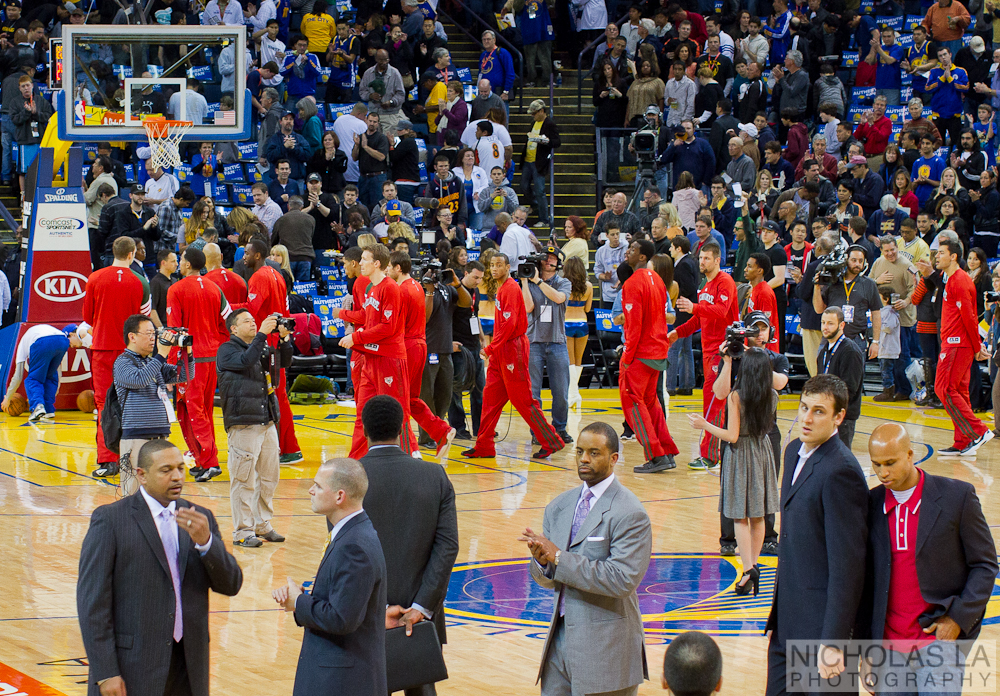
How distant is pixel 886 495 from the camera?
4887 mm

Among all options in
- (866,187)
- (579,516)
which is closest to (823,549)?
(579,516)

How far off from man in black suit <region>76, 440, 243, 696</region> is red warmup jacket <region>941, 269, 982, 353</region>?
9.61 metres

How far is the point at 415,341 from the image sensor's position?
11.6 meters

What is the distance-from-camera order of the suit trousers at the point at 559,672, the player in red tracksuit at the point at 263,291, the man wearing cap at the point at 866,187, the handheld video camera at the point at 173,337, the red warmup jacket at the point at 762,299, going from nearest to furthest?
the suit trousers at the point at 559,672 < the handheld video camera at the point at 173,337 < the player in red tracksuit at the point at 263,291 < the red warmup jacket at the point at 762,299 < the man wearing cap at the point at 866,187

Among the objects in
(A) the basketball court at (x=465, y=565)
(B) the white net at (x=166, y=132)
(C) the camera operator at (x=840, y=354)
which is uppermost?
(B) the white net at (x=166, y=132)

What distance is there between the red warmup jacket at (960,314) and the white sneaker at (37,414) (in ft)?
32.4

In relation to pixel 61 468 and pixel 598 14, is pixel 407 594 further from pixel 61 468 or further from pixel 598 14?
pixel 598 14

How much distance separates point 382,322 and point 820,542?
249 inches

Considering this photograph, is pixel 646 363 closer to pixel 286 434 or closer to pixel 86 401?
pixel 286 434

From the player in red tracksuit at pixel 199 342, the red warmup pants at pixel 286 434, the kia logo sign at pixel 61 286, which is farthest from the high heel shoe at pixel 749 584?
the kia logo sign at pixel 61 286

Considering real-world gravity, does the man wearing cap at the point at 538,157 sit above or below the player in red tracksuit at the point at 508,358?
above

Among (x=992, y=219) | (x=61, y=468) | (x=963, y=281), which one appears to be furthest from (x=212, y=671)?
(x=992, y=219)

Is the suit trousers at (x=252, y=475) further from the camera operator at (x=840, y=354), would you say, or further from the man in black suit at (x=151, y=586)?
the camera operator at (x=840, y=354)

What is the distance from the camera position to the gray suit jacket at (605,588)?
5.00 m
